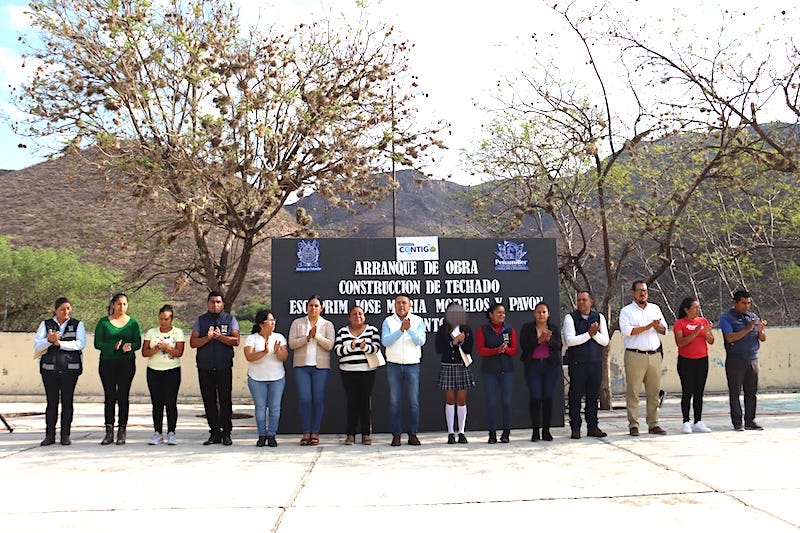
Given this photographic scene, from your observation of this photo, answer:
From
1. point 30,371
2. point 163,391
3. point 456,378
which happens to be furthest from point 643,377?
point 30,371

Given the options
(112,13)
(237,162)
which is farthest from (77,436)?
(112,13)

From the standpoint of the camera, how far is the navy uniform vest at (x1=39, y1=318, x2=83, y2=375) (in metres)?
8.63

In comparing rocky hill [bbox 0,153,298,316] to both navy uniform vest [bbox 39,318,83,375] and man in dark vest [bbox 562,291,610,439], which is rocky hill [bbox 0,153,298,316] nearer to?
navy uniform vest [bbox 39,318,83,375]

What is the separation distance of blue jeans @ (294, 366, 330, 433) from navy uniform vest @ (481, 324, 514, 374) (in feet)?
6.25

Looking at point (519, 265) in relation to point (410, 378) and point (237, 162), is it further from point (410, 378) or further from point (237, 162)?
point (237, 162)

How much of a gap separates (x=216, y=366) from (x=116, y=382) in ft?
3.93

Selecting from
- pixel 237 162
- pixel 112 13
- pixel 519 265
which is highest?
pixel 112 13

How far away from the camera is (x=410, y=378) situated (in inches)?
348

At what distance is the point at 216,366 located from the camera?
343 inches

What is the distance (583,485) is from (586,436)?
11.4ft

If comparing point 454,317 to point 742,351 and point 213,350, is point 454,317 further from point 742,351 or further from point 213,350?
point 742,351

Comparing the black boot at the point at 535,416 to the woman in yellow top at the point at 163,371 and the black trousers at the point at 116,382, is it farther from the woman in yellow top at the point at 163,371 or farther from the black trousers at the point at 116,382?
the black trousers at the point at 116,382

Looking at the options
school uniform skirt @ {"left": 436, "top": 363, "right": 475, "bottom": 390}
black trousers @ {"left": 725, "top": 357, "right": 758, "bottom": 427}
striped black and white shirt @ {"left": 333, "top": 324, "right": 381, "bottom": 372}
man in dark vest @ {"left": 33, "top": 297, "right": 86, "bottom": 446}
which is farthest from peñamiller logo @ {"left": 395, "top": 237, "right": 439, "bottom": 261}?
man in dark vest @ {"left": 33, "top": 297, "right": 86, "bottom": 446}

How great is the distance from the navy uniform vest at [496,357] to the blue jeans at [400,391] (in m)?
0.86
